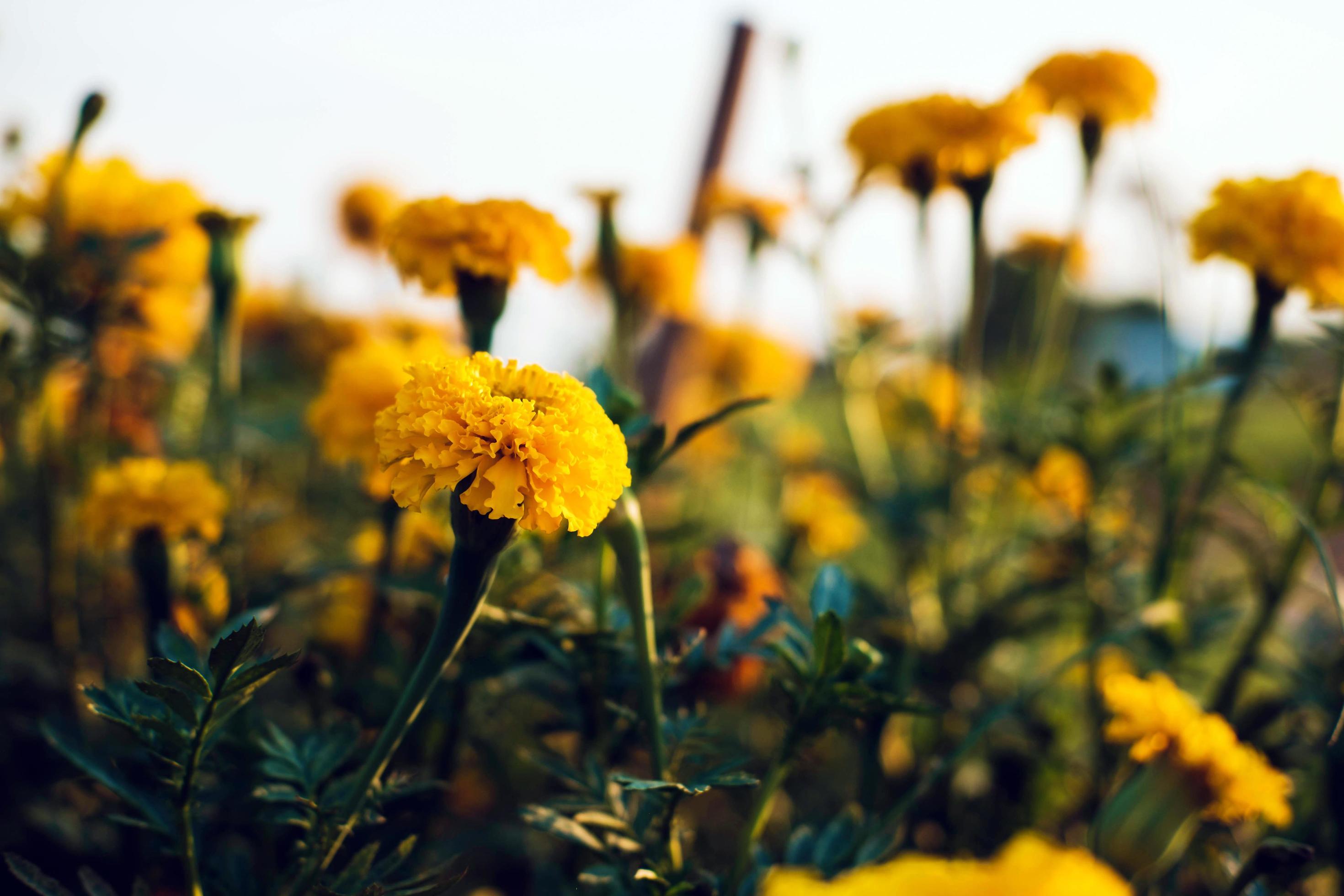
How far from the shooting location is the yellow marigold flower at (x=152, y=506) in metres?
0.84

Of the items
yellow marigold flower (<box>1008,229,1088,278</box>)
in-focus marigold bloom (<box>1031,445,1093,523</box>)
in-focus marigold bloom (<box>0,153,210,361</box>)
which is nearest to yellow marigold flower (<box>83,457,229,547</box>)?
in-focus marigold bloom (<box>0,153,210,361</box>)

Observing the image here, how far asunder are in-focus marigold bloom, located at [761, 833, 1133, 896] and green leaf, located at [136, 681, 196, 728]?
345 mm

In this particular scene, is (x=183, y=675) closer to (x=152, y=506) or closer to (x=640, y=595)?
(x=640, y=595)

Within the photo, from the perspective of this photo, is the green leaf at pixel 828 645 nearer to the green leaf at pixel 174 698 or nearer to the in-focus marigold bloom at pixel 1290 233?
the green leaf at pixel 174 698

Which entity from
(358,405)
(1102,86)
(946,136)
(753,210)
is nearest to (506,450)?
(358,405)

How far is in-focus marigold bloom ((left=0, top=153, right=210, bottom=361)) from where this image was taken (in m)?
0.97

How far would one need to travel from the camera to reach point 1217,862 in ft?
2.77

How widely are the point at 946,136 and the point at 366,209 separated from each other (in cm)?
115

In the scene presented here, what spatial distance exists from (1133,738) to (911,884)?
48 centimetres

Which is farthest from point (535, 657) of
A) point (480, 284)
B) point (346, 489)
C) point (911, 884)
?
point (346, 489)

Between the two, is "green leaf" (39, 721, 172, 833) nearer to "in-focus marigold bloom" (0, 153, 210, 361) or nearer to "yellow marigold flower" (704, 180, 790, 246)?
"in-focus marigold bloom" (0, 153, 210, 361)

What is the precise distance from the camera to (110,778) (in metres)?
0.60

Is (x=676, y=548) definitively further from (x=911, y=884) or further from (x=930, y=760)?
(x=911, y=884)

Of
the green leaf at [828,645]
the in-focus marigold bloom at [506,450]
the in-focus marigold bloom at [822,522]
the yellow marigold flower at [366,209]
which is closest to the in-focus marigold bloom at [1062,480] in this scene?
the in-focus marigold bloom at [822,522]
